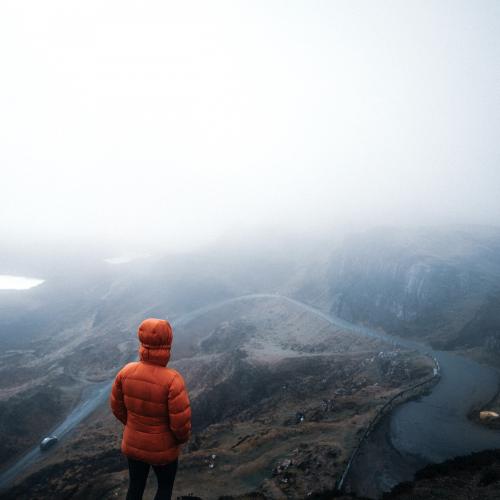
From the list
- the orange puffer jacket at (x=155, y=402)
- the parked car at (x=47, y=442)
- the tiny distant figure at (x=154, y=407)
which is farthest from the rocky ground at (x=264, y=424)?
the orange puffer jacket at (x=155, y=402)

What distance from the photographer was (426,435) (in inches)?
913

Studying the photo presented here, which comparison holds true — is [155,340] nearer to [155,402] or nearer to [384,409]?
[155,402]

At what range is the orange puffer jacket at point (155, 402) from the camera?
257 inches

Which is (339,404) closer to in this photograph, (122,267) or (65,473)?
(65,473)

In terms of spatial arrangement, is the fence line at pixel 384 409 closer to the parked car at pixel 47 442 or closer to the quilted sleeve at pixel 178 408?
the quilted sleeve at pixel 178 408

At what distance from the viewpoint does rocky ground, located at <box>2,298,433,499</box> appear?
20.0 m

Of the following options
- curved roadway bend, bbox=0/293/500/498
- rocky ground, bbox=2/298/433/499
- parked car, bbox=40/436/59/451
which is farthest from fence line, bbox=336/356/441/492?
parked car, bbox=40/436/59/451

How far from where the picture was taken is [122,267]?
134 metres

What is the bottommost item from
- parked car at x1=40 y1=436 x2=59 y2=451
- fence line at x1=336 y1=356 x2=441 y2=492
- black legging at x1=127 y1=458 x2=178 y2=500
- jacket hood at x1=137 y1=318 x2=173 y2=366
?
parked car at x1=40 y1=436 x2=59 y2=451

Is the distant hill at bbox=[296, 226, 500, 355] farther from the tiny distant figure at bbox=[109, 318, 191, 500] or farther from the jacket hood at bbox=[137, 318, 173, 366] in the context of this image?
the jacket hood at bbox=[137, 318, 173, 366]

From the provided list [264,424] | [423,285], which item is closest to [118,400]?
[264,424]

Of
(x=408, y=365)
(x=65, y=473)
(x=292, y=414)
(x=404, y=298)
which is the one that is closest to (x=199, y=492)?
(x=292, y=414)

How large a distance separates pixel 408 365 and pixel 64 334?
82956 millimetres

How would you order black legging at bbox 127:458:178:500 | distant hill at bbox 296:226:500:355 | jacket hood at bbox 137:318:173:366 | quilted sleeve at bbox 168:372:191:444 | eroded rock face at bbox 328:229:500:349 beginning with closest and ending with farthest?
quilted sleeve at bbox 168:372:191:444 → jacket hood at bbox 137:318:173:366 → black legging at bbox 127:458:178:500 → distant hill at bbox 296:226:500:355 → eroded rock face at bbox 328:229:500:349
